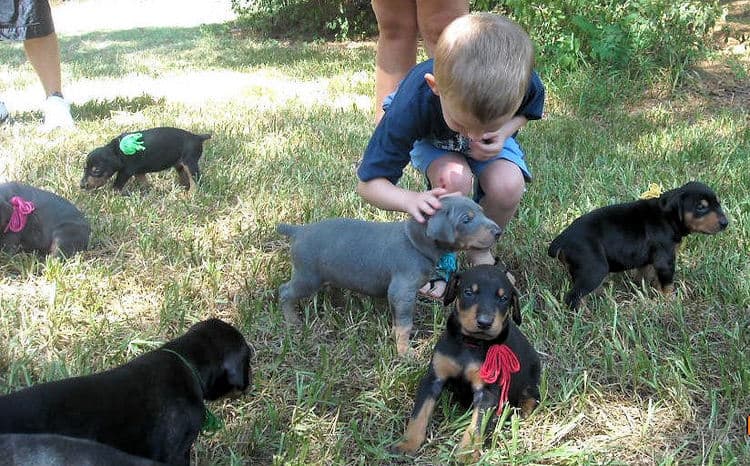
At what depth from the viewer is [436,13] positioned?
398 centimetres

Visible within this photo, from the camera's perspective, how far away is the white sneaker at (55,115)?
5957 millimetres

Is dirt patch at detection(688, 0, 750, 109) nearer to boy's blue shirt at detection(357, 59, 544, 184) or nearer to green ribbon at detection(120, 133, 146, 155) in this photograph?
boy's blue shirt at detection(357, 59, 544, 184)

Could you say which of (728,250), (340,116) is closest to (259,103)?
(340,116)

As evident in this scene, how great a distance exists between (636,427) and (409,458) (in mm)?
799

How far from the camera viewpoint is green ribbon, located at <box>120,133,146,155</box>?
4.44 meters

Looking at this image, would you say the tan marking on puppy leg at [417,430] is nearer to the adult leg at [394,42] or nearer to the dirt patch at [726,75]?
the adult leg at [394,42]

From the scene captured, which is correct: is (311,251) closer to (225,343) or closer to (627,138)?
(225,343)

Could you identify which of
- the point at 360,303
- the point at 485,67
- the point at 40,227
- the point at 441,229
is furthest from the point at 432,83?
the point at 40,227

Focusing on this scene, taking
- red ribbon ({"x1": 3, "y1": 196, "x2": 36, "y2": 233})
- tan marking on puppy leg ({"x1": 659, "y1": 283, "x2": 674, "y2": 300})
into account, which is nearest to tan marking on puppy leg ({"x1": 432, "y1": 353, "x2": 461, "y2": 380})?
tan marking on puppy leg ({"x1": 659, "y1": 283, "x2": 674, "y2": 300})

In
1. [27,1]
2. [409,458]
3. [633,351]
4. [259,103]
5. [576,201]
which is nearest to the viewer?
[409,458]

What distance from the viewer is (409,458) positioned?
2277 mm

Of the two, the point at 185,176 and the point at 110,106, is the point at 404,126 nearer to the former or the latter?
the point at 185,176

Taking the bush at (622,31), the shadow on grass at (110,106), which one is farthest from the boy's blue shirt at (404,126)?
the shadow on grass at (110,106)

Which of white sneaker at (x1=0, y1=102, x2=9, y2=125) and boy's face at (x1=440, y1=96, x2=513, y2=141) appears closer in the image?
boy's face at (x1=440, y1=96, x2=513, y2=141)
